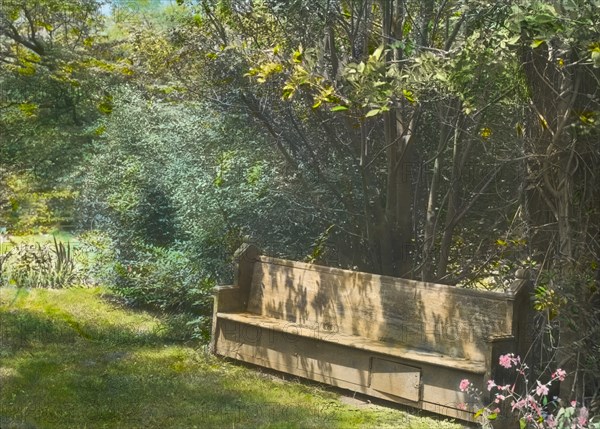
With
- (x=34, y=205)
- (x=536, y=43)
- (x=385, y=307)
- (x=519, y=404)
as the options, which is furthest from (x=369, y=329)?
(x=34, y=205)

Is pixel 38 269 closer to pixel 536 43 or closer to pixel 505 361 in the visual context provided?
pixel 505 361

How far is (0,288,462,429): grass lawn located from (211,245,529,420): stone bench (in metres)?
0.20

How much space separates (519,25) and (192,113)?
19.0 feet

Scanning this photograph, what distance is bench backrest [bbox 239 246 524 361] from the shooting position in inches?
256

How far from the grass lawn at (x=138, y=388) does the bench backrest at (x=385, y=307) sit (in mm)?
605

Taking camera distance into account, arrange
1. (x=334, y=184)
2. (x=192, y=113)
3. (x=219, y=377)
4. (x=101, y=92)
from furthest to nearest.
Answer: (x=101, y=92), (x=192, y=113), (x=334, y=184), (x=219, y=377)

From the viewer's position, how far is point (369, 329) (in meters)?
7.39

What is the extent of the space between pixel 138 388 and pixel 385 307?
2.16m

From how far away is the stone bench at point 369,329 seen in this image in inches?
252

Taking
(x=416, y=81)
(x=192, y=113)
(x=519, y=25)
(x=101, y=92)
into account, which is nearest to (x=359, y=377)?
(x=416, y=81)

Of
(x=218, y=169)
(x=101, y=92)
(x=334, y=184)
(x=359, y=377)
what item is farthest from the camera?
(x=101, y=92)

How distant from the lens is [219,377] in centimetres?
771

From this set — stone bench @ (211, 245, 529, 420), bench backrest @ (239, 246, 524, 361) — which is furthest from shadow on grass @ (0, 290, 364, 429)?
bench backrest @ (239, 246, 524, 361)

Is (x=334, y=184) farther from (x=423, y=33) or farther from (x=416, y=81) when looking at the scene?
(x=416, y=81)
